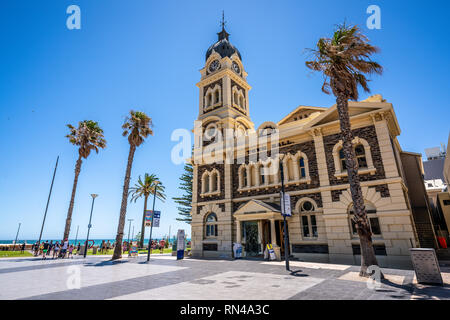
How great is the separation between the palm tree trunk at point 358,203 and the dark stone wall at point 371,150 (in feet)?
18.4

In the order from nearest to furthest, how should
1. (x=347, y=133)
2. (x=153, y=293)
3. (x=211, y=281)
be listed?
(x=153, y=293) < (x=211, y=281) < (x=347, y=133)

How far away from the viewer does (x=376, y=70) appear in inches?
488

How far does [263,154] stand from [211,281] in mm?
13370

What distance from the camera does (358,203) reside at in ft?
35.1

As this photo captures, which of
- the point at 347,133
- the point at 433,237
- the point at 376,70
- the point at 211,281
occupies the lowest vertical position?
the point at 211,281

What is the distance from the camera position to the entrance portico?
18609mm

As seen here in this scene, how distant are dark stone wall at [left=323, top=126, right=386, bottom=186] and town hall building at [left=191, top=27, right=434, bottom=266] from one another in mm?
57

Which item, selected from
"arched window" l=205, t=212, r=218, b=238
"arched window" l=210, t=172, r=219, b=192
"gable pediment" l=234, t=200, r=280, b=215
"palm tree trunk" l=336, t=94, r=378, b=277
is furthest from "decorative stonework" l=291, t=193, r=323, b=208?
"arched window" l=210, t=172, r=219, b=192

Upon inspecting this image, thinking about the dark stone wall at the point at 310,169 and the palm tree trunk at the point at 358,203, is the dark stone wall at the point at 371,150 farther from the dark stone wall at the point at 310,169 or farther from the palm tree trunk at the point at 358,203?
the palm tree trunk at the point at 358,203

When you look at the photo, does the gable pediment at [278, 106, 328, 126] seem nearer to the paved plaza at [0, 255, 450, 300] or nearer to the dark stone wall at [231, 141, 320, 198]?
the dark stone wall at [231, 141, 320, 198]

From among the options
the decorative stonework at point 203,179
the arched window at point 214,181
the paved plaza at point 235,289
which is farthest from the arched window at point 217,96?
the paved plaza at point 235,289

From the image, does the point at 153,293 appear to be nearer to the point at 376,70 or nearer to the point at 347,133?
the point at 347,133

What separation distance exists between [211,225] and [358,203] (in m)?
14.8
